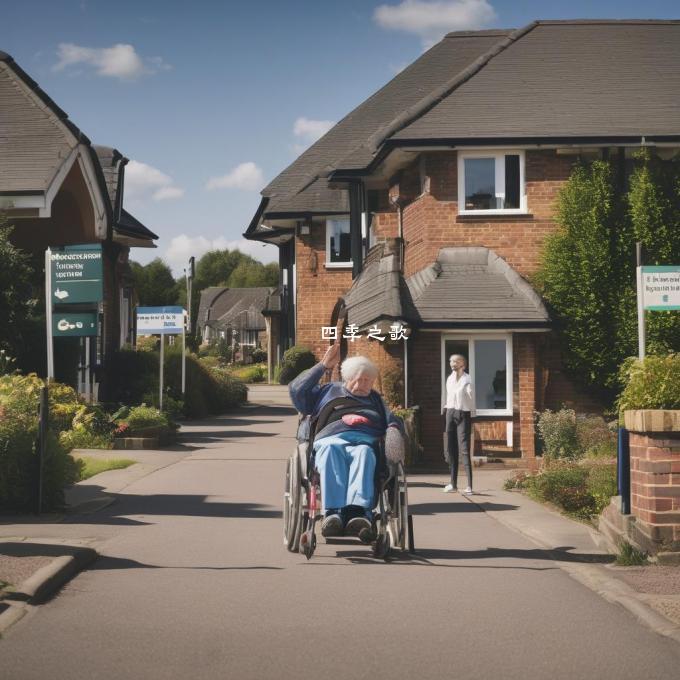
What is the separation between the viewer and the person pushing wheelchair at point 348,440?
9.39 metres

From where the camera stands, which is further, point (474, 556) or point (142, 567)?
point (474, 556)

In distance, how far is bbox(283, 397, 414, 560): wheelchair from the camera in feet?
31.4

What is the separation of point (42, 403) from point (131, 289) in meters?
31.5

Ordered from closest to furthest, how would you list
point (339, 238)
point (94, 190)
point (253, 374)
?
point (94, 190) → point (339, 238) → point (253, 374)

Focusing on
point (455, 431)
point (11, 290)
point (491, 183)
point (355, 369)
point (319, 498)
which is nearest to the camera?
point (319, 498)

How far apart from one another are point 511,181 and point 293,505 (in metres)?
14.9

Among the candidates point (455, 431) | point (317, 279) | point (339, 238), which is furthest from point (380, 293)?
point (317, 279)

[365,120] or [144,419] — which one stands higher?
[365,120]

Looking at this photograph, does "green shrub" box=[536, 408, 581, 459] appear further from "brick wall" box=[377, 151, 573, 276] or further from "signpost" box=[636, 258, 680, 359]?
"signpost" box=[636, 258, 680, 359]

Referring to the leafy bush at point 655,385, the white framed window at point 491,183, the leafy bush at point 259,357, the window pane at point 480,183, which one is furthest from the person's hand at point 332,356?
the leafy bush at point 259,357

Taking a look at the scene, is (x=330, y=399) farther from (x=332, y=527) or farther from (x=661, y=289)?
(x=661, y=289)

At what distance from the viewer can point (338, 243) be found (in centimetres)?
4019

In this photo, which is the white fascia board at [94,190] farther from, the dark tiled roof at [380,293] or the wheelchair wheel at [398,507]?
the wheelchair wheel at [398,507]

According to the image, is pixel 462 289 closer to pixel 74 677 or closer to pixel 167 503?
pixel 167 503
